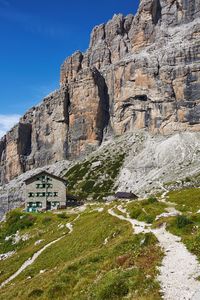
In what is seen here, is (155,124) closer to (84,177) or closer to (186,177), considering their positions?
(84,177)

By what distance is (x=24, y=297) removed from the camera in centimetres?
2283

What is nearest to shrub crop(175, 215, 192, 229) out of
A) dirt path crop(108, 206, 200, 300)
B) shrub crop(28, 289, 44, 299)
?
dirt path crop(108, 206, 200, 300)

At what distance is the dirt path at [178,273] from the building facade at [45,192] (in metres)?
79.9

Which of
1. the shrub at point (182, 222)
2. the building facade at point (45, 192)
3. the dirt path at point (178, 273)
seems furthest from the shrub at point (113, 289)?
the building facade at point (45, 192)

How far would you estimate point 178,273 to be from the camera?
1856 cm

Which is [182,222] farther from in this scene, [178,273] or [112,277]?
[112,277]

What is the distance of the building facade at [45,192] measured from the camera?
339 ft

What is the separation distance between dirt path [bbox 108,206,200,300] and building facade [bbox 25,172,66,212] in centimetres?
7989

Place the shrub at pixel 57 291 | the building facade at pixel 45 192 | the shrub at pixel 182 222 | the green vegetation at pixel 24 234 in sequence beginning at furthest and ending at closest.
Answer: the building facade at pixel 45 192 < the green vegetation at pixel 24 234 < the shrub at pixel 182 222 < the shrub at pixel 57 291

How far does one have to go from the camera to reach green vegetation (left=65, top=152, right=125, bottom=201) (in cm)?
15638

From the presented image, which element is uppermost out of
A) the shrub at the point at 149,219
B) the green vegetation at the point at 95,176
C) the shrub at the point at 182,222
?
the green vegetation at the point at 95,176

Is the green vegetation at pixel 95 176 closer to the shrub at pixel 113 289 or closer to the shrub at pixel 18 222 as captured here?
the shrub at pixel 18 222

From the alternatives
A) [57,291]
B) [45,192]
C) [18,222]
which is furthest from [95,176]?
[57,291]

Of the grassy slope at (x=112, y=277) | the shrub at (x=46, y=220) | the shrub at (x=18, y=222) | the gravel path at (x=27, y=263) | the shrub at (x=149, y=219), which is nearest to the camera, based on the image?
the grassy slope at (x=112, y=277)
